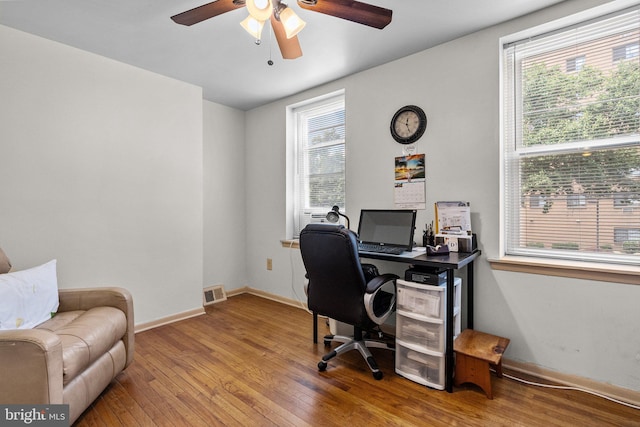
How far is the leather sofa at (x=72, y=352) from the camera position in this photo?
4.55 feet

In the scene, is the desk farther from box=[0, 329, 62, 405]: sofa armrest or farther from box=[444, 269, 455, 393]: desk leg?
box=[0, 329, 62, 405]: sofa armrest

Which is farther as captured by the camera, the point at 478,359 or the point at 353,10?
the point at 478,359

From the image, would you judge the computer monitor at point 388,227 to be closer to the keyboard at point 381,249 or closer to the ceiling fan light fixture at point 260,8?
the keyboard at point 381,249

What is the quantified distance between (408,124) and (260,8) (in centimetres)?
160

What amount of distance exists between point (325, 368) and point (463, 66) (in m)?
2.52

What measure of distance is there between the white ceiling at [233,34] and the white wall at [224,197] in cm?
87

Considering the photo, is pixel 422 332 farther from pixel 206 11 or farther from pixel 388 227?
pixel 206 11

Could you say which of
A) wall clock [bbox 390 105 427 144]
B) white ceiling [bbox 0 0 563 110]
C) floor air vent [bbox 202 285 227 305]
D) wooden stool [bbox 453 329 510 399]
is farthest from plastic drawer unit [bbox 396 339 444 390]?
floor air vent [bbox 202 285 227 305]

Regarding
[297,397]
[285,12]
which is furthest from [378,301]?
[285,12]

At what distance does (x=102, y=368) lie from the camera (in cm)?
183

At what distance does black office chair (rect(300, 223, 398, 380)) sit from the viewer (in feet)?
6.54

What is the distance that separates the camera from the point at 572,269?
198 cm

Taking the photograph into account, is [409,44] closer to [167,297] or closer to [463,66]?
[463,66]

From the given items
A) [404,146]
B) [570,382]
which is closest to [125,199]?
[404,146]
